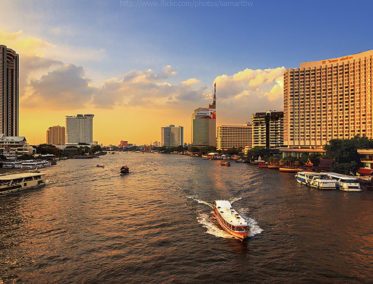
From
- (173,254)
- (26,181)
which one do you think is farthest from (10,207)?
(173,254)

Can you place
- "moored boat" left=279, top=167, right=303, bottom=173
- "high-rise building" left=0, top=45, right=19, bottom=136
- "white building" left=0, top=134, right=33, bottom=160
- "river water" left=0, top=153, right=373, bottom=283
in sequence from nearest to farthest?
"river water" left=0, top=153, right=373, bottom=283 → "moored boat" left=279, top=167, right=303, bottom=173 → "white building" left=0, top=134, right=33, bottom=160 → "high-rise building" left=0, top=45, right=19, bottom=136

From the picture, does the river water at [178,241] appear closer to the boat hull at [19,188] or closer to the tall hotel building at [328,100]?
the boat hull at [19,188]

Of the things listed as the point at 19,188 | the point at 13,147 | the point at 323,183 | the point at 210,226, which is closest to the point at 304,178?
the point at 323,183

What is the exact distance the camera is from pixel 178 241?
33344 millimetres

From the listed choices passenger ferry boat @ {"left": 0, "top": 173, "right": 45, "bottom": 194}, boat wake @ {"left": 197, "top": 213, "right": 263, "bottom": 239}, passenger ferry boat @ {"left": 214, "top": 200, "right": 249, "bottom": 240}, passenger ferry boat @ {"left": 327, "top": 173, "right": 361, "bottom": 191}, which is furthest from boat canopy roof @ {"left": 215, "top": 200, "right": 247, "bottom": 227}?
passenger ferry boat @ {"left": 0, "top": 173, "right": 45, "bottom": 194}

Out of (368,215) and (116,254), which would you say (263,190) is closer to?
(368,215)

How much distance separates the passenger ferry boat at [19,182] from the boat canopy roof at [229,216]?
42.9 m

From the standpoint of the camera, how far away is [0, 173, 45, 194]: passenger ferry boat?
63625 millimetres

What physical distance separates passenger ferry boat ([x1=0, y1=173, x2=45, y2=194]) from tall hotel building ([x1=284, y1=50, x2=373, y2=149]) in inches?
4781

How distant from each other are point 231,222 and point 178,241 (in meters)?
5.93

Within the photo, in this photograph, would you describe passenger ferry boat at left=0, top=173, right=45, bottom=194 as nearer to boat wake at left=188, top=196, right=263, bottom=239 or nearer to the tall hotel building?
boat wake at left=188, top=196, right=263, bottom=239

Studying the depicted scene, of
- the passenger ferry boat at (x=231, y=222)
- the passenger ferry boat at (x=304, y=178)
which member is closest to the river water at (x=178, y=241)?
the passenger ferry boat at (x=231, y=222)

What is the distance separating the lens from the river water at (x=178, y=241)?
25906mm

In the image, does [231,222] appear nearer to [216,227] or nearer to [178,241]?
[216,227]
